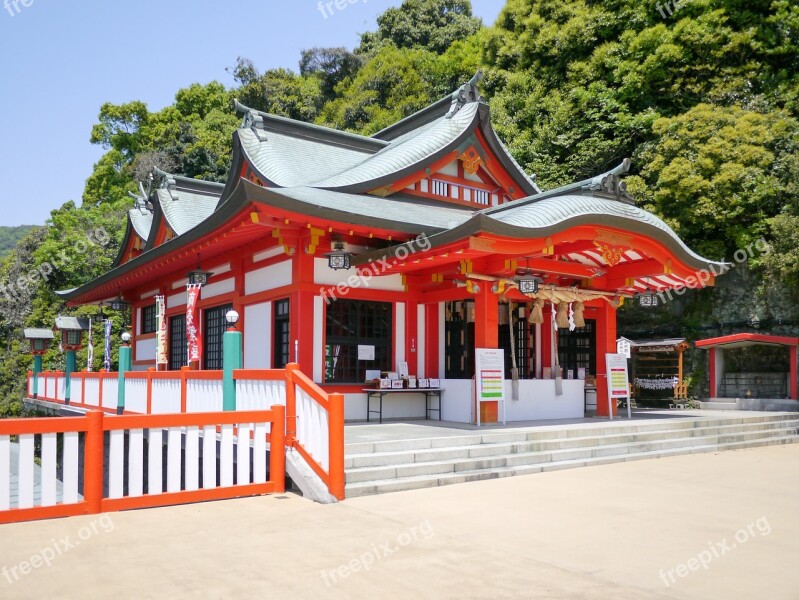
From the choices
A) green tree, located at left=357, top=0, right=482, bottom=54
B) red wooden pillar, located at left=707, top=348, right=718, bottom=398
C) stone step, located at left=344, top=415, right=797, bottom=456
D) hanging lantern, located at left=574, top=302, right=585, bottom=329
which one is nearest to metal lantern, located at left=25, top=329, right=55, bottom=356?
hanging lantern, located at left=574, top=302, right=585, bottom=329

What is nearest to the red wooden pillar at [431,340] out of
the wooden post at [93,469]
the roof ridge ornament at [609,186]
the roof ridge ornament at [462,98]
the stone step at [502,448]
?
the stone step at [502,448]

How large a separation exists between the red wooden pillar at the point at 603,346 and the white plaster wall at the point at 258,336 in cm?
673

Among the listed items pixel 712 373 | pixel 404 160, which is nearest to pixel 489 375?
pixel 404 160

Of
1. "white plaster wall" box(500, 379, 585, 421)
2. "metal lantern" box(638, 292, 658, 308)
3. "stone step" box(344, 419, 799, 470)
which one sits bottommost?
"stone step" box(344, 419, 799, 470)

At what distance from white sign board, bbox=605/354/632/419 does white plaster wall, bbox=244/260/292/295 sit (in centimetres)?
645

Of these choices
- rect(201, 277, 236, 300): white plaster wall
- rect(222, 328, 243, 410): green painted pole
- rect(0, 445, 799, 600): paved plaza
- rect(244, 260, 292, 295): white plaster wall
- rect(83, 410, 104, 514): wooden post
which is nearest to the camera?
rect(0, 445, 799, 600): paved plaza

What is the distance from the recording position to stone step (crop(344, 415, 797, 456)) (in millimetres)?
8320

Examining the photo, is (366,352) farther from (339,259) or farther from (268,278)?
(268,278)

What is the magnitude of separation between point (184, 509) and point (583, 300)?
9.20 meters

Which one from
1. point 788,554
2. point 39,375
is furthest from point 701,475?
point 39,375

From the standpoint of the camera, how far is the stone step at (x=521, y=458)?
7.78 metres

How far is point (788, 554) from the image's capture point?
514cm

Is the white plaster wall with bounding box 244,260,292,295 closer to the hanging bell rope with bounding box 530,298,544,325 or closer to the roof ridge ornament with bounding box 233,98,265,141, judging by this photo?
the roof ridge ornament with bounding box 233,98,265,141

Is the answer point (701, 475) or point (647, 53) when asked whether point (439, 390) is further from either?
point (647, 53)
